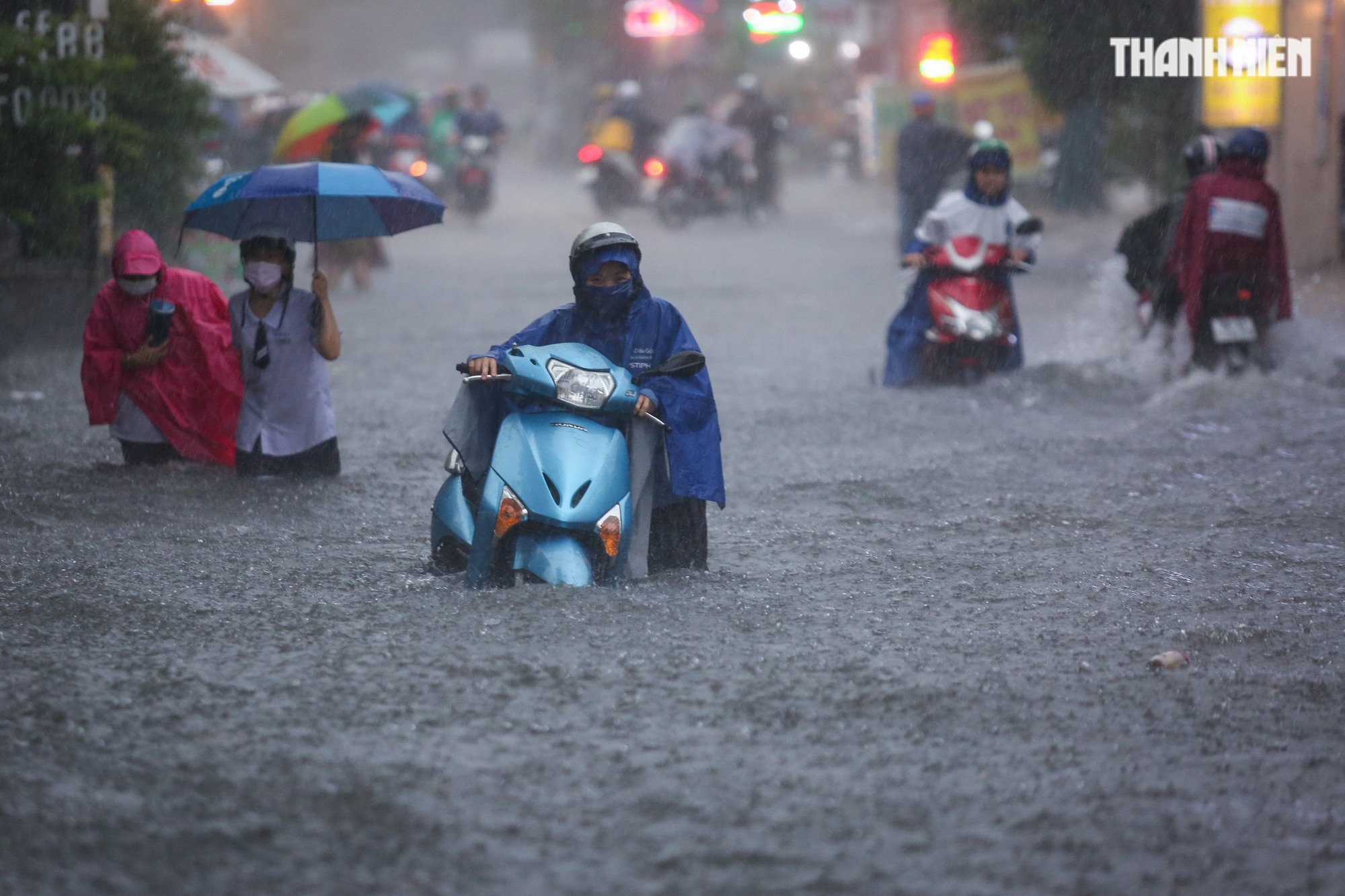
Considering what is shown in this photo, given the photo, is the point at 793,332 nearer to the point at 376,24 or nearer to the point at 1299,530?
the point at 1299,530

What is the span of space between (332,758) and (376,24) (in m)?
112

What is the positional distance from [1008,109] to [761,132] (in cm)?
539

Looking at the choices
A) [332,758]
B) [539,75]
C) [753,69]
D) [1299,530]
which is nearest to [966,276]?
[1299,530]

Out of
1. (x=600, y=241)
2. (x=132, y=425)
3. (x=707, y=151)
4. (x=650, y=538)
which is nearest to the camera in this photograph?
(x=600, y=241)

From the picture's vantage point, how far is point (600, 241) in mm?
5766

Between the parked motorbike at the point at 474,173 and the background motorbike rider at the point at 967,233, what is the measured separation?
1676 cm

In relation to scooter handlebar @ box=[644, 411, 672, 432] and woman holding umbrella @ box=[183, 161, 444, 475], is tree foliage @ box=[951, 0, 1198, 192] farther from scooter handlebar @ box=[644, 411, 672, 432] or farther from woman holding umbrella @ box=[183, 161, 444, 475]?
scooter handlebar @ box=[644, 411, 672, 432]

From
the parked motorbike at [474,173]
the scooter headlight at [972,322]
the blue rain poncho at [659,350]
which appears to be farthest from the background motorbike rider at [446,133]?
the blue rain poncho at [659,350]

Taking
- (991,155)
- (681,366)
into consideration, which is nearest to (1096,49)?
(991,155)

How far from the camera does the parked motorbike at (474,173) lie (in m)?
26.7

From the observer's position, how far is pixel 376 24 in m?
112

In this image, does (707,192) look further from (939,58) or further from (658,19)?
(658,19)

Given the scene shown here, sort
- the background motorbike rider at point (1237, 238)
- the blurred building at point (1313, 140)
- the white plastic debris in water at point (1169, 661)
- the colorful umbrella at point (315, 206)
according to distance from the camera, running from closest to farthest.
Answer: the white plastic debris in water at point (1169, 661) < the colorful umbrella at point (315, 206) < the background motorbike rider at point (1237, 238) < the blurred building at point (1313, 140)

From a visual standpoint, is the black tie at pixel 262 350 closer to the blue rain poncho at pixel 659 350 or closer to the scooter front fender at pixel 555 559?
the blue rain poncho at pixel 659 350
